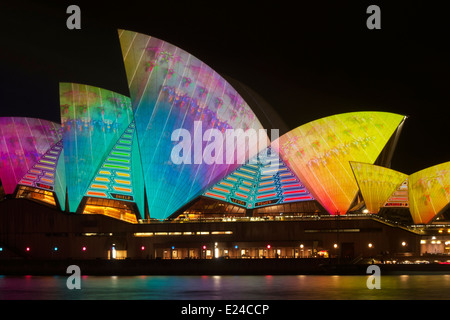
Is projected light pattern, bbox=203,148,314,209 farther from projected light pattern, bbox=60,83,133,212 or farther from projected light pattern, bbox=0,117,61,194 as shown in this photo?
projected light pattern, bbox=0,117,61,194

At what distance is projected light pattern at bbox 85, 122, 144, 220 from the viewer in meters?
62.0

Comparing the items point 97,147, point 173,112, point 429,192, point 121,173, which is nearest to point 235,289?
point 173,112

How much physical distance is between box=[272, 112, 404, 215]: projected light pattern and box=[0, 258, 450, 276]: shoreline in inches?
341

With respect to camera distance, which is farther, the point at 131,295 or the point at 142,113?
the point at 142,113

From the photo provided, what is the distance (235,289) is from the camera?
3950 cm

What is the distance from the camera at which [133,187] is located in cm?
6269

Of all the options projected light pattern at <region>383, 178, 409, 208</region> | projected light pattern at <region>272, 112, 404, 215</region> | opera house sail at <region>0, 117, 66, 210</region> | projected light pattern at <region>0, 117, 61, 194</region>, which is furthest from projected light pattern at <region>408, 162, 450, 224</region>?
projected light pattern at <region>0, 117, 61, 194</region>

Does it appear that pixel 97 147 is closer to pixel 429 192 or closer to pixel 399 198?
pixel 399 198

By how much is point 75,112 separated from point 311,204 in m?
20.0

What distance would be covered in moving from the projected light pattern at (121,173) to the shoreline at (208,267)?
7.49 meters

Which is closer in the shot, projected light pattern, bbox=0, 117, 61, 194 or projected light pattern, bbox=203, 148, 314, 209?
projected light pattern, bbox=203, 148, 314, 209

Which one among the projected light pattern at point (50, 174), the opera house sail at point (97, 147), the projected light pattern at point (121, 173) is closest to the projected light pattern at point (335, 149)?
the projected light pattern at point (121, 173)
